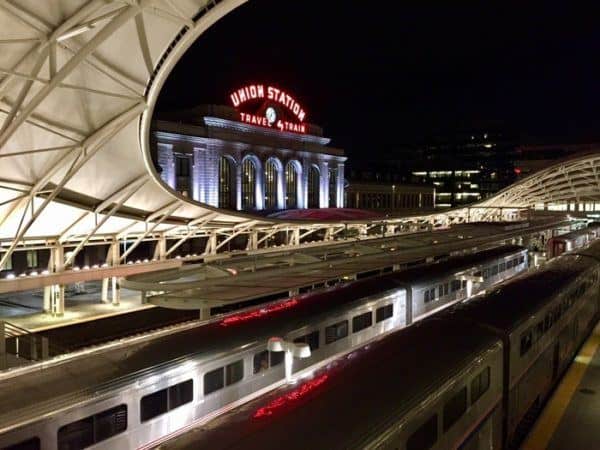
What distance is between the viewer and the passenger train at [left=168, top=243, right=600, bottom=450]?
579cm

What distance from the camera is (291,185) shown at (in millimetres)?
62000

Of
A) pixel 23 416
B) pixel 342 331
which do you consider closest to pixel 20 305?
pixel 342 331

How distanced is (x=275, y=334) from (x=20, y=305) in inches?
868

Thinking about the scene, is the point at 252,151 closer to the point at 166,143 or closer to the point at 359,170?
the point at 166,143

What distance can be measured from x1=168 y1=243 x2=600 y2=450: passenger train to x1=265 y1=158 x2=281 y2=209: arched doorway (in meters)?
45.4

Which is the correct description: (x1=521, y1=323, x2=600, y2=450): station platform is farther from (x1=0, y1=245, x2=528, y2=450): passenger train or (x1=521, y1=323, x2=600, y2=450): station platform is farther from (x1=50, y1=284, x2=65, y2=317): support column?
(x1=50, y1=284, x2=65, y2=317): support column

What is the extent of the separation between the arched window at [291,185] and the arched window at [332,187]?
21.9 feet

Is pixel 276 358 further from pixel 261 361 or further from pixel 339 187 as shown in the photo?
pixel 339 187

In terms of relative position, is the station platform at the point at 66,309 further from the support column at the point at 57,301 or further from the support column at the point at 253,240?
the support column at the point at 253,240

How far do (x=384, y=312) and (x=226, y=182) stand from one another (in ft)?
126

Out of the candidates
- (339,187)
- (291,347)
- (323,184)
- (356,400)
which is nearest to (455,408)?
(356,400)

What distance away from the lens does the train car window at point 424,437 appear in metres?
6.53

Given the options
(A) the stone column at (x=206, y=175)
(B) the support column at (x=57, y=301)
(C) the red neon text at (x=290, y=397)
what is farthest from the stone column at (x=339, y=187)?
(C) the red neon text at (x=290, y=397)

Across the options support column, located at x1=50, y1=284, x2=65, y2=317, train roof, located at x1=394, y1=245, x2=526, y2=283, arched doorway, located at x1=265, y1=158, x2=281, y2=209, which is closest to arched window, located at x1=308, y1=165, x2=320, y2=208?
arched doorway, located at x1=265, y1=158, x2=281, y2=209
